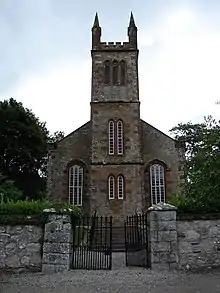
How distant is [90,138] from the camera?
34500 millimetres

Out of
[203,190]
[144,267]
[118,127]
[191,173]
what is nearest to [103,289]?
[144,267]

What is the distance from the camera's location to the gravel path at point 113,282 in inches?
346

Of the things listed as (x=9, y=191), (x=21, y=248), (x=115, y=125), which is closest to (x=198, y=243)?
(x=21, y=248)

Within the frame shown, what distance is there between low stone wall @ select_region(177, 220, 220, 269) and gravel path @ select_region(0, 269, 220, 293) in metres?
0.76

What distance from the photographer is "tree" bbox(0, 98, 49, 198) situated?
34.8m

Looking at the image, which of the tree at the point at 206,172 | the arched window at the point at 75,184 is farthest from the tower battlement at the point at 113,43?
the tree at the point at 206,172

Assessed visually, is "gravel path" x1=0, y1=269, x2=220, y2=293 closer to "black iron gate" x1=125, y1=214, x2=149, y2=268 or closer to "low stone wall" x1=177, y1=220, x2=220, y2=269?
"low stone wall" x1=177, y1=220, x2=220, y2=269

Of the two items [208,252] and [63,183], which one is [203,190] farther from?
[63,183]

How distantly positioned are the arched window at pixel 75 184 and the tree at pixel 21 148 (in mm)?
4572

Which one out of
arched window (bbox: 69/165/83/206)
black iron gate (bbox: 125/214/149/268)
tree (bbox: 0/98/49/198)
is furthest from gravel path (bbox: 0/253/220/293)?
tree (bbox: 0/98/49/198)

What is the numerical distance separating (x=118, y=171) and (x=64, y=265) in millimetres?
20565

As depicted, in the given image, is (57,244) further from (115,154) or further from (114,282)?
(115,154)

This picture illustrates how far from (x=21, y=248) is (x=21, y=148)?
24.2 metres

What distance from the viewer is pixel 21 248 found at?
11562mm
